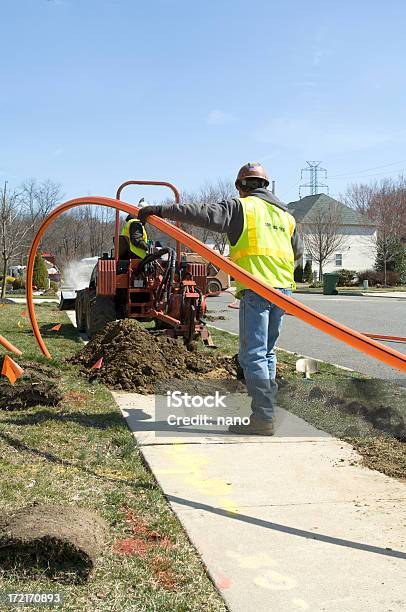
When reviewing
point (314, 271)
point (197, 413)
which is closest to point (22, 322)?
point (197, 413)

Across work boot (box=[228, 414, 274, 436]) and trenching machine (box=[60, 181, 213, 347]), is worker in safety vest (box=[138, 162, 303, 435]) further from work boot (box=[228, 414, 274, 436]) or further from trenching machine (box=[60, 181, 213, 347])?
trenching machine (box=[60, 181, 213, 347])

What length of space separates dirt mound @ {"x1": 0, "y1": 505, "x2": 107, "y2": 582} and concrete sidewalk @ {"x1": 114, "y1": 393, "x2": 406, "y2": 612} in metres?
0.54

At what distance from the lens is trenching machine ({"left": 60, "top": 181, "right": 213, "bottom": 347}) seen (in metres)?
9.73

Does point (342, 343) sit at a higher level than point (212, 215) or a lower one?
lower

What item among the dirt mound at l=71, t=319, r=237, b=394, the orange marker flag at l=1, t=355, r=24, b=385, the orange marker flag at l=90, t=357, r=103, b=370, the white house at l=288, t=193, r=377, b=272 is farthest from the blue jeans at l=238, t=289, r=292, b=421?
the white house at l=288, t=193, r=377, b=272

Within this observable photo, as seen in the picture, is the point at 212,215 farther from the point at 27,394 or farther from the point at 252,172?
the point at 27,394

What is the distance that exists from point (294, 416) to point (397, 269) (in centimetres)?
4362

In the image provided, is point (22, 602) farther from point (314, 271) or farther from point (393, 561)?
point (314, 271)

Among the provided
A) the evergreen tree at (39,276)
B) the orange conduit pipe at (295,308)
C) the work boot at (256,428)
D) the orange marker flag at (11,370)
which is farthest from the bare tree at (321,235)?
the orange conduit pipe at (295,308)

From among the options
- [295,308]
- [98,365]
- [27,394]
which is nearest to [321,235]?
[98,365]

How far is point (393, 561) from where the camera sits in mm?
3088

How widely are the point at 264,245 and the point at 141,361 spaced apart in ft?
8.97

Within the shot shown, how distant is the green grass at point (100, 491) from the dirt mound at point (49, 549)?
5 cm

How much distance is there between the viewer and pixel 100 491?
12.8 ft
